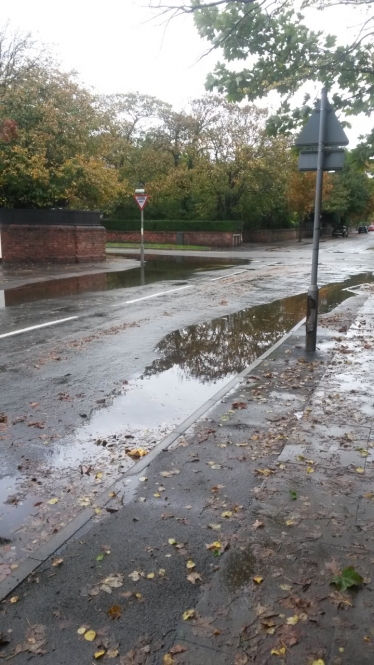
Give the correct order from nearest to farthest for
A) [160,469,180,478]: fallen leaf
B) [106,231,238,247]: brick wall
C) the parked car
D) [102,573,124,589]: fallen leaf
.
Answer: [102,573,124,589]: fallen leaf → [160,469,180,478]: fallen leaf → [106,231,238,247]: brick wall → the parked car

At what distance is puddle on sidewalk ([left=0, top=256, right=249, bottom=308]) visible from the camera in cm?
1523

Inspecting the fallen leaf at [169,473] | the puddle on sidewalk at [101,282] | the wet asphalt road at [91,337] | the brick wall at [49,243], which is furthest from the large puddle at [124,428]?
the brick wall at [49,243]

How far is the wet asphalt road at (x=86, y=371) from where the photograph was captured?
4.73m

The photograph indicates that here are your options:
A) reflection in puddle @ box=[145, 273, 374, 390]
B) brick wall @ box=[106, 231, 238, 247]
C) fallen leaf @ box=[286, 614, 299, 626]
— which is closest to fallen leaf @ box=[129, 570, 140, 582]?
fallen leaf @ box=[286, 614, 299, 626]

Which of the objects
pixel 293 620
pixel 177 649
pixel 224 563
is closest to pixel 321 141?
pixel 224 563

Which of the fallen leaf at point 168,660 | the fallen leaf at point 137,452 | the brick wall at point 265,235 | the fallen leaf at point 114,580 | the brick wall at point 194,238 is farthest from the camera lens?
the brick wall at point 265,235

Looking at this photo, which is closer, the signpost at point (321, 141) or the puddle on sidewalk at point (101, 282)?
the signpost at point (321, 141)

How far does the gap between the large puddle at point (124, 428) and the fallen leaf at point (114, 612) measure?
30.8 inches

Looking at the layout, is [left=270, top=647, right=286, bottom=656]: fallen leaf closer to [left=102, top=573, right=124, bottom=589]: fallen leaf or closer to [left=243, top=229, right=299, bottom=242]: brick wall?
[left=102, top=573, right=124, bottom=589]: fallen leaf

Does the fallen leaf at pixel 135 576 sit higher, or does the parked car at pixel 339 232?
the parked car at pixel 339 232

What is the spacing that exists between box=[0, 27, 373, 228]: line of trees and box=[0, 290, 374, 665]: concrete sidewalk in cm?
1315

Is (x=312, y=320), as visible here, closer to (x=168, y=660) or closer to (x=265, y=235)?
(x=168, y=660)

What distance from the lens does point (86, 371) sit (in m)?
7.79

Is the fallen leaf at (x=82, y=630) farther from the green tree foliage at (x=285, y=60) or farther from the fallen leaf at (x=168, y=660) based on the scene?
the green tree foliage at (x=285, y=60)
